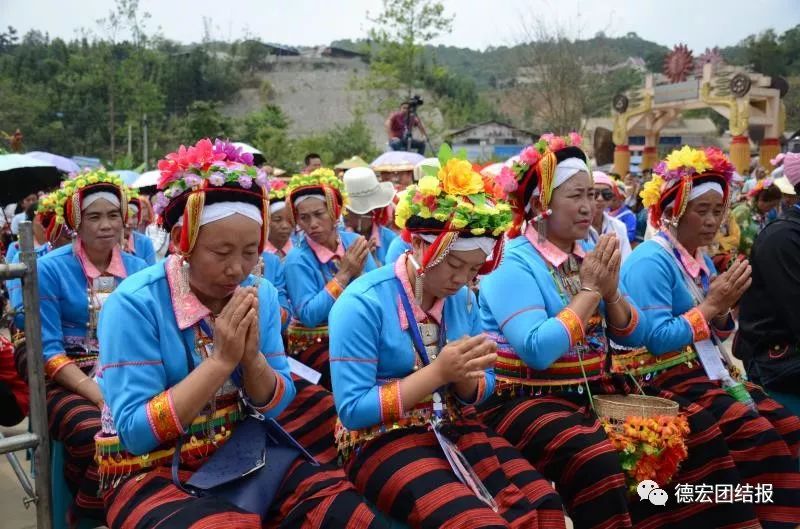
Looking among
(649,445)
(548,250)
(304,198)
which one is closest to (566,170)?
(548,250)

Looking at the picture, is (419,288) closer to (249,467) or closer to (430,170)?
(430,170)

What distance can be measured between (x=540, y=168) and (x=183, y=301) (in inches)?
69.1

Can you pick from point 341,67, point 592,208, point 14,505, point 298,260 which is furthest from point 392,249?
point 341,67

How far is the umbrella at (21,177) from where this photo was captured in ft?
19.0

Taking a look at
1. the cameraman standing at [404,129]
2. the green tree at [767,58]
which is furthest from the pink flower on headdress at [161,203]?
the green tree at [767,58]

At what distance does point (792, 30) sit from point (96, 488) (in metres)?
50.2

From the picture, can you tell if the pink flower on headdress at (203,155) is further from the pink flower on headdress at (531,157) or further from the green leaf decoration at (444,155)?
the pink flower on headdress at (531,157)

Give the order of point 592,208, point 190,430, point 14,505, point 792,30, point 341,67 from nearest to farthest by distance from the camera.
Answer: point 190,430
point 592,208
point 14,505
point 792,30
point 341,67

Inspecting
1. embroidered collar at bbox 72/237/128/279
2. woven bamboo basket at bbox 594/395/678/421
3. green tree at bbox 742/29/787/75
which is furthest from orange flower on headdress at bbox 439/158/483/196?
green tree at bbox 742/29/787/75

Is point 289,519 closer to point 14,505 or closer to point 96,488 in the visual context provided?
point 96,488

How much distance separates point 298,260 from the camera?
4.77m

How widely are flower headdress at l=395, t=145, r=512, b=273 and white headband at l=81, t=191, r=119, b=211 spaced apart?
198cm

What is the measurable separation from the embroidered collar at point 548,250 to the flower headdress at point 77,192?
90.6 inches

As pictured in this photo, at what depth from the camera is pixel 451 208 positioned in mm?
2750
